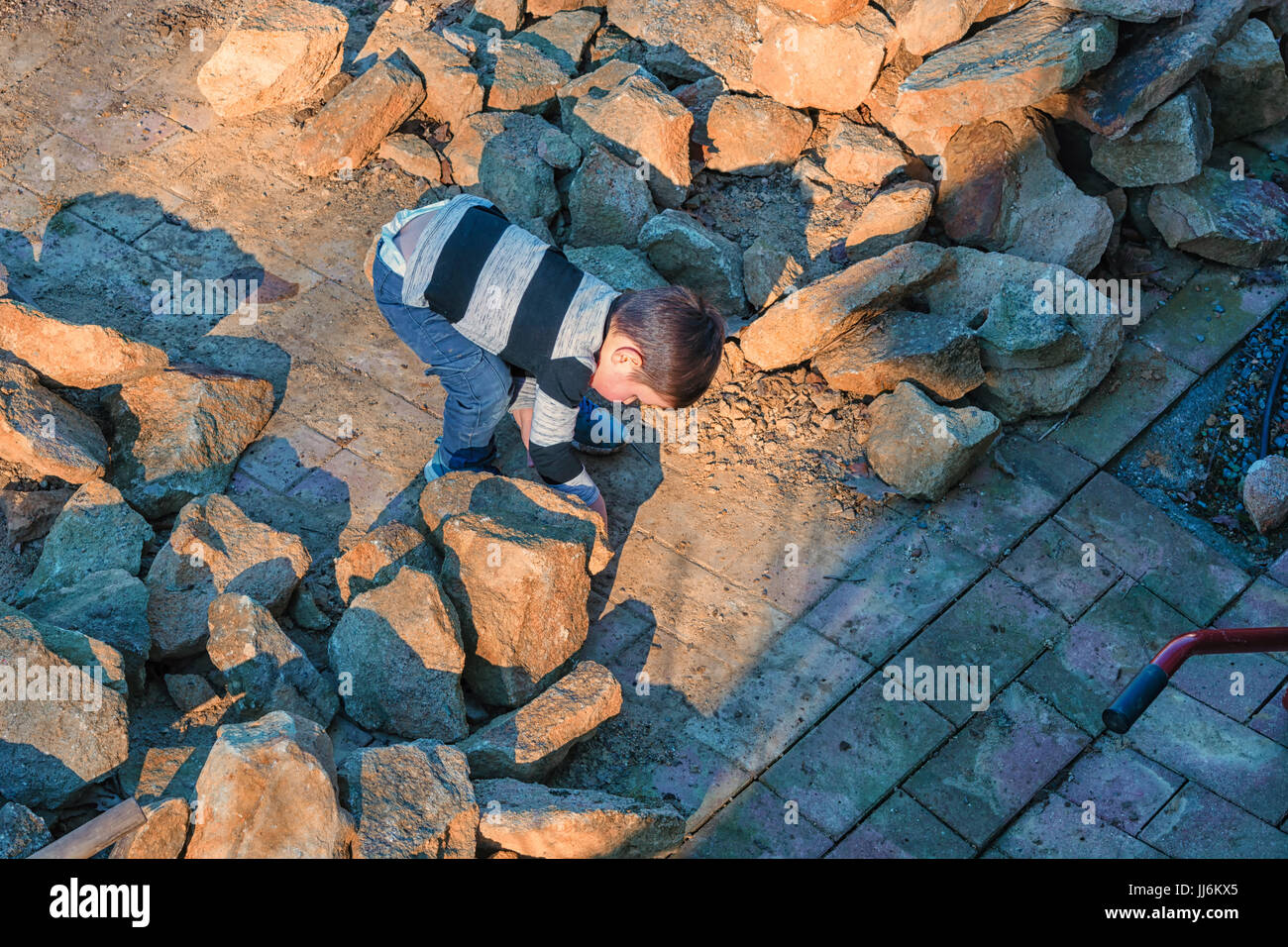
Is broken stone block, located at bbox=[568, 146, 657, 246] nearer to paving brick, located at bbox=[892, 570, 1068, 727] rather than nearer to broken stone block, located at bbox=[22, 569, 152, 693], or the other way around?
paving brick, located at bbox=[892, 570, 1068, 727]

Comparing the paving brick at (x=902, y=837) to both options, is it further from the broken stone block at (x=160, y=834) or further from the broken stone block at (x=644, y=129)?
the broken stone block at (x=644, y=129)

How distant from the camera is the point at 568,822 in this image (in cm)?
366

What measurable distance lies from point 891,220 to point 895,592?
2.07 m

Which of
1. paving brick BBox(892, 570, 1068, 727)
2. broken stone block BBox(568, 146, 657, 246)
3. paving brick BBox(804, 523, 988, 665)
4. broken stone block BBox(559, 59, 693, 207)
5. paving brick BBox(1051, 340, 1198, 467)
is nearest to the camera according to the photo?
paving brick BBox(892, 570, 1068, 727)

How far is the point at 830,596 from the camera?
4828mm

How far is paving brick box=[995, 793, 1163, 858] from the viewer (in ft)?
13.3

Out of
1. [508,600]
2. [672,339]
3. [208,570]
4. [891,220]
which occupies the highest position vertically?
[672,339]

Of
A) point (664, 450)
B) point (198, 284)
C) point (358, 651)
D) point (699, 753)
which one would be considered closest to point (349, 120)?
point (198, 284)

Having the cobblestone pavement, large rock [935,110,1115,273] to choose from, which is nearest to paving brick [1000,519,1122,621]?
the cobblestone pavement

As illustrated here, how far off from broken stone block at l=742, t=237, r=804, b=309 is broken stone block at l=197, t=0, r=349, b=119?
273 centimetres

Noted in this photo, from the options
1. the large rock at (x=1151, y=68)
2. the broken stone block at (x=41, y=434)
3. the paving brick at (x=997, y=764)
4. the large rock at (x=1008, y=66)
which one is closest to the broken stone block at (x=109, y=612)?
the broken stone block at (x=41, y=434)

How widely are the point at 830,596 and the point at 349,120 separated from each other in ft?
12.0

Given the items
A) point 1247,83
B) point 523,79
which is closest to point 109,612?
point 523,79

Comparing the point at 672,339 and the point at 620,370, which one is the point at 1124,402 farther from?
the point at 620,370
